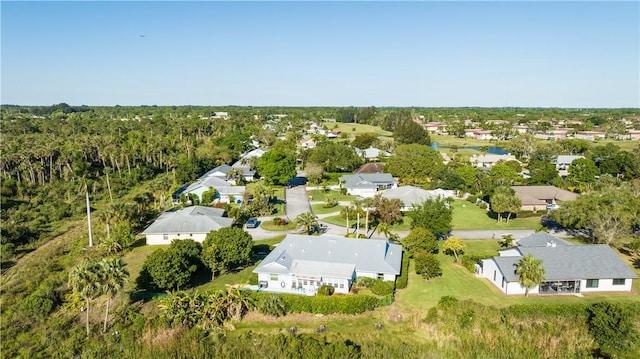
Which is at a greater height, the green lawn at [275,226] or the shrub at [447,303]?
the shrub at [447,303]

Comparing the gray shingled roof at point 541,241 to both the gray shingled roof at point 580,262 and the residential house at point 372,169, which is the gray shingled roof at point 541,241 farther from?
the residential house at point 372,169

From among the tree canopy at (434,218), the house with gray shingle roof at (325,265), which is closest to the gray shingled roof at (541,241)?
the tree canopy at (434,218)

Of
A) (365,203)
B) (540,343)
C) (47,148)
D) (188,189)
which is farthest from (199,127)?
(540,343)

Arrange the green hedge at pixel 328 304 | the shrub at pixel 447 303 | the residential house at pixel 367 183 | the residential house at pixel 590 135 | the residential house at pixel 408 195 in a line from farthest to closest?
the residential house at pixel 590 135
the residential house at pixel 367 183
the residential house at pixel 408 195
the green hedge at pixel 328 304
the shrub at pixel 447 303

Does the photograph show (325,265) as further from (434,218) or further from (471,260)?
(434,218)

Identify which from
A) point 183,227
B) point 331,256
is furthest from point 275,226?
point 331,256

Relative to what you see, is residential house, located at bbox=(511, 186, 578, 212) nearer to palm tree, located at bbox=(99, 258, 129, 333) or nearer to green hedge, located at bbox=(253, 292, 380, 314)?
green hedge, located at bbox=(253, 292, 380, 314)

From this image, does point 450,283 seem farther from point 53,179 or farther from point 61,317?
point 53,179

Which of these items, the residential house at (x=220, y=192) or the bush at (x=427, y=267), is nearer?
the bush at (x=427, y=267)

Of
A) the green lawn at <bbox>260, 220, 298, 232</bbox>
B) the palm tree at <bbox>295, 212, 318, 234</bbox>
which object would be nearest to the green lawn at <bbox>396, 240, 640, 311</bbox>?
the palm tree at <bbox>295, 212, 318, 234</bbox>
